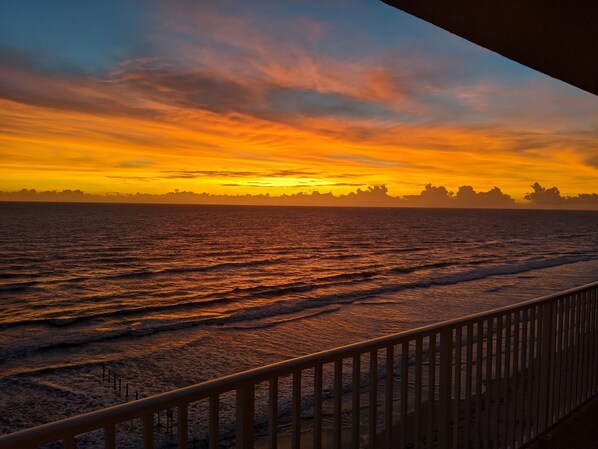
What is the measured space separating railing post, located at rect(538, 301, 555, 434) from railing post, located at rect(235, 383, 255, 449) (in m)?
2.30

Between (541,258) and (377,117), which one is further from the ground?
(377,117)

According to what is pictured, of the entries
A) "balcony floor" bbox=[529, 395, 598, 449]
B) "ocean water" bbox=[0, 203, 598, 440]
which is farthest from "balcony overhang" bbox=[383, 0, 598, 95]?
"ocean water" bbox=[0, 203, 598, 440]

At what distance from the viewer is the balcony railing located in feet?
4.40

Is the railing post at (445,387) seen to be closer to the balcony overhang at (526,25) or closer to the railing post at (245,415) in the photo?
the railing post at (245,415)

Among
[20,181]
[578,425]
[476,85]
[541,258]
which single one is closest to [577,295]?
[578,425]

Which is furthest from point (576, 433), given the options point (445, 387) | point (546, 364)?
point (445, 387)

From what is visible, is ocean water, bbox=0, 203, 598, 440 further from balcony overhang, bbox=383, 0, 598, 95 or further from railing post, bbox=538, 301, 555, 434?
balcony overhang, bbox=383, 0, 598, 95

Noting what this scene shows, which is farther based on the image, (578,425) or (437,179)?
(437,179)

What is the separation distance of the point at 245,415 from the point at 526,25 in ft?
8.60

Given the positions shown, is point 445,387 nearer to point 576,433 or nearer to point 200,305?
point 576,433

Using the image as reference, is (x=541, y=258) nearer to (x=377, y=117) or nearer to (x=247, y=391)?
(x=377, y=117)

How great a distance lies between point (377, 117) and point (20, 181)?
111702 millimetres

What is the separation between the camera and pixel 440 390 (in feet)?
7.93

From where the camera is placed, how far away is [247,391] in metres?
1.53
